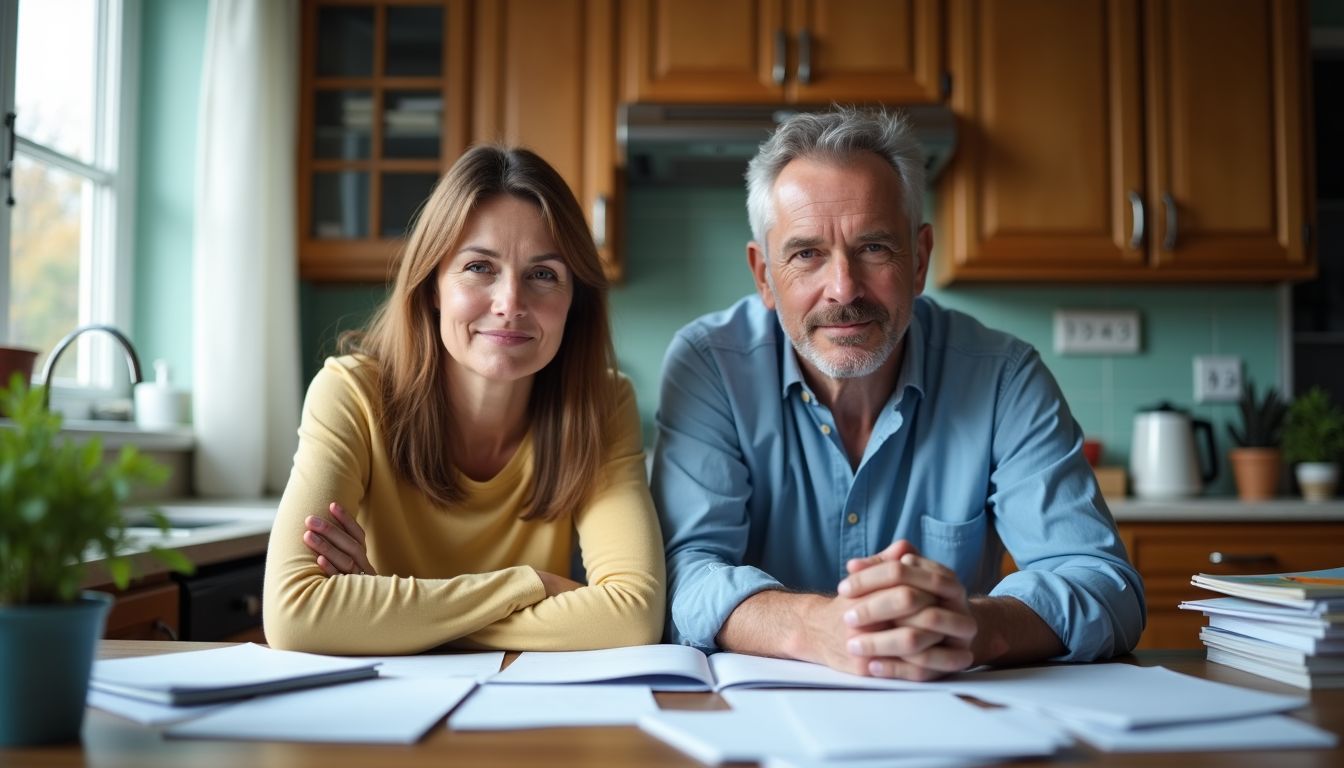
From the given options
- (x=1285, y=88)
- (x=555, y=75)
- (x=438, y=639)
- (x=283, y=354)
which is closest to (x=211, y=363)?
(x=283, y=354)

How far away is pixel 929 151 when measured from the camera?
276 cm

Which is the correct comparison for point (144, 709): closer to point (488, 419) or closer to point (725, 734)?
point (725, 734)

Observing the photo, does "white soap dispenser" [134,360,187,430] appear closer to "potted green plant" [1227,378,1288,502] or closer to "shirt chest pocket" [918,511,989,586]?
"shirt chest pocket" [918,511,989,586]

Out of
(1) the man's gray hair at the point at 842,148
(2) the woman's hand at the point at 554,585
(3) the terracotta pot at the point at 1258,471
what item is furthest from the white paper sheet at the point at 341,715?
(3) the terracotta pot at the point at 1258,471

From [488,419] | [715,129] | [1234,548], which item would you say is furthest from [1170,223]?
[488,419]

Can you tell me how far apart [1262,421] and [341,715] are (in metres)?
2.91

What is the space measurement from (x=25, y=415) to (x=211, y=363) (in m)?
2.04

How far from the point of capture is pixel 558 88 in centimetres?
288

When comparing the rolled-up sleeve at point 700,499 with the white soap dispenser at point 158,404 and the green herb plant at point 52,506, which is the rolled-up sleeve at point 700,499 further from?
the white soap dispenser at point 158,404

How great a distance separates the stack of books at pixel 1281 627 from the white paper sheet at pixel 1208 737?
0.18 m

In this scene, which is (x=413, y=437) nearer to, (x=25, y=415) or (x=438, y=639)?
(x=438, y=639)

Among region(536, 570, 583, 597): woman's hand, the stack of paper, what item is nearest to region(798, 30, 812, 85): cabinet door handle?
region(536, 570, 583, 597): woman's hand

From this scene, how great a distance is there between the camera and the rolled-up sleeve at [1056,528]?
1.14 m

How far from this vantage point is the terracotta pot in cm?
291
